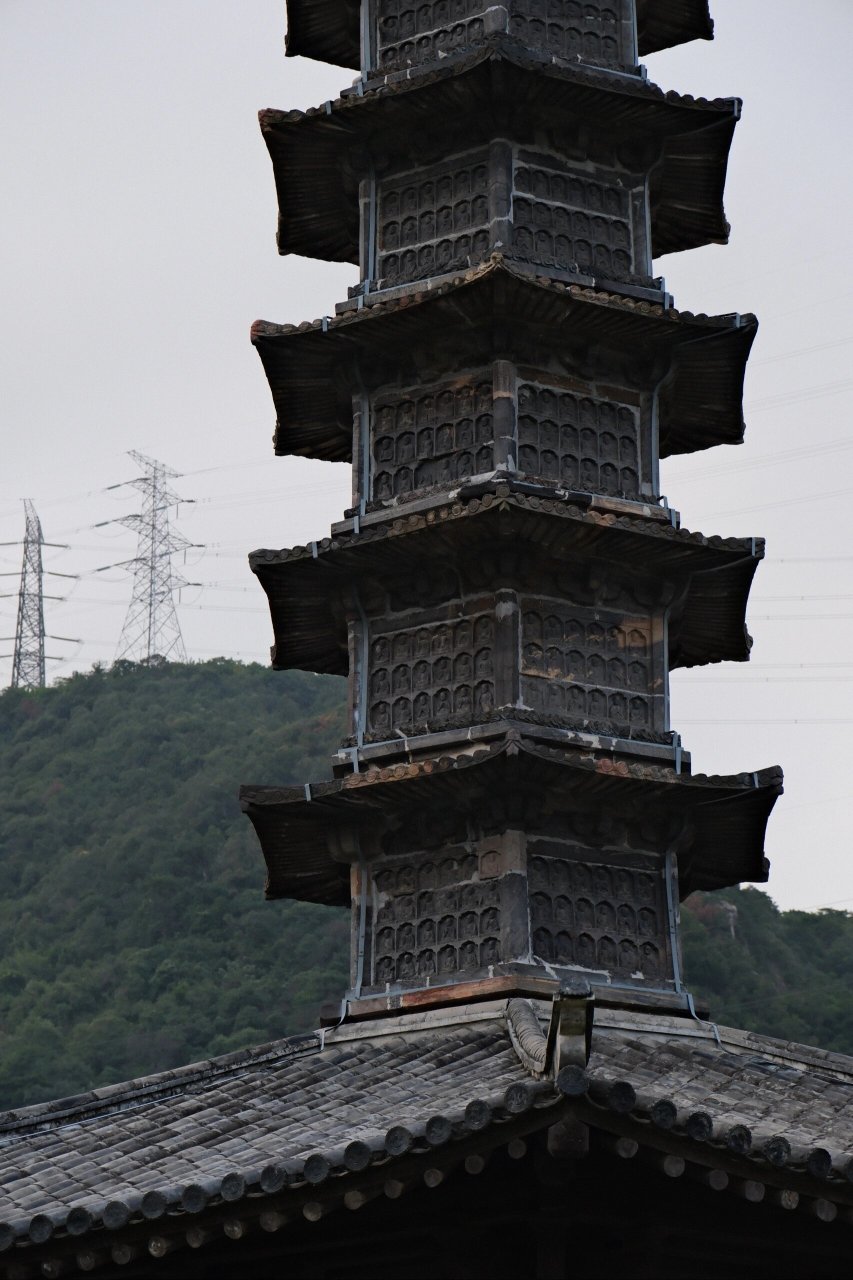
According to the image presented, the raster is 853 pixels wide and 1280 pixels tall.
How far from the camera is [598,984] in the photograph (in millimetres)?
14570

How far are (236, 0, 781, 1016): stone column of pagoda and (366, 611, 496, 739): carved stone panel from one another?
0.09ft

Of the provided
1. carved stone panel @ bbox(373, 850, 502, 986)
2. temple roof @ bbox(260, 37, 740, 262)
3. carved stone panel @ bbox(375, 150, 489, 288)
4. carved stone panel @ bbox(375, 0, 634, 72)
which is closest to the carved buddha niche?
carved stone panel @ bbox(375, 150, 489, 288)

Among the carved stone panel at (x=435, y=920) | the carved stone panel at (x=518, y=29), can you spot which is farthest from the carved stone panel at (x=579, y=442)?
the carved stone panel at (x=518, y=29)

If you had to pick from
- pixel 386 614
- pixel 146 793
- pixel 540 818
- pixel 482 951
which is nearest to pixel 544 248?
pixel 386 614

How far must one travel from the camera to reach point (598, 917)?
15.0 m

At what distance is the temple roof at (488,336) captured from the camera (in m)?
16.5

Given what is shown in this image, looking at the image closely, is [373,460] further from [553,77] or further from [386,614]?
[553,77]

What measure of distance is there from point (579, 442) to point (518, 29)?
4.55m

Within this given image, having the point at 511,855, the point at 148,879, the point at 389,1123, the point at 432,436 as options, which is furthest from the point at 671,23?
the point at 148,879

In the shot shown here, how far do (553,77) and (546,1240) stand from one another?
10.8 m

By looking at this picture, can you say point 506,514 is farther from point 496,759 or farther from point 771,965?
point 771,965

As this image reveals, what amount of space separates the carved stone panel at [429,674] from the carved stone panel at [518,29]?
5744 millimetres

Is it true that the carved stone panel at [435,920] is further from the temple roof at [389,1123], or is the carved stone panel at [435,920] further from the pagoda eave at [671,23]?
the pagoda eave at [671,23]

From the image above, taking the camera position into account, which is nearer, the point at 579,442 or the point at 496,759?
the point at 496,759
